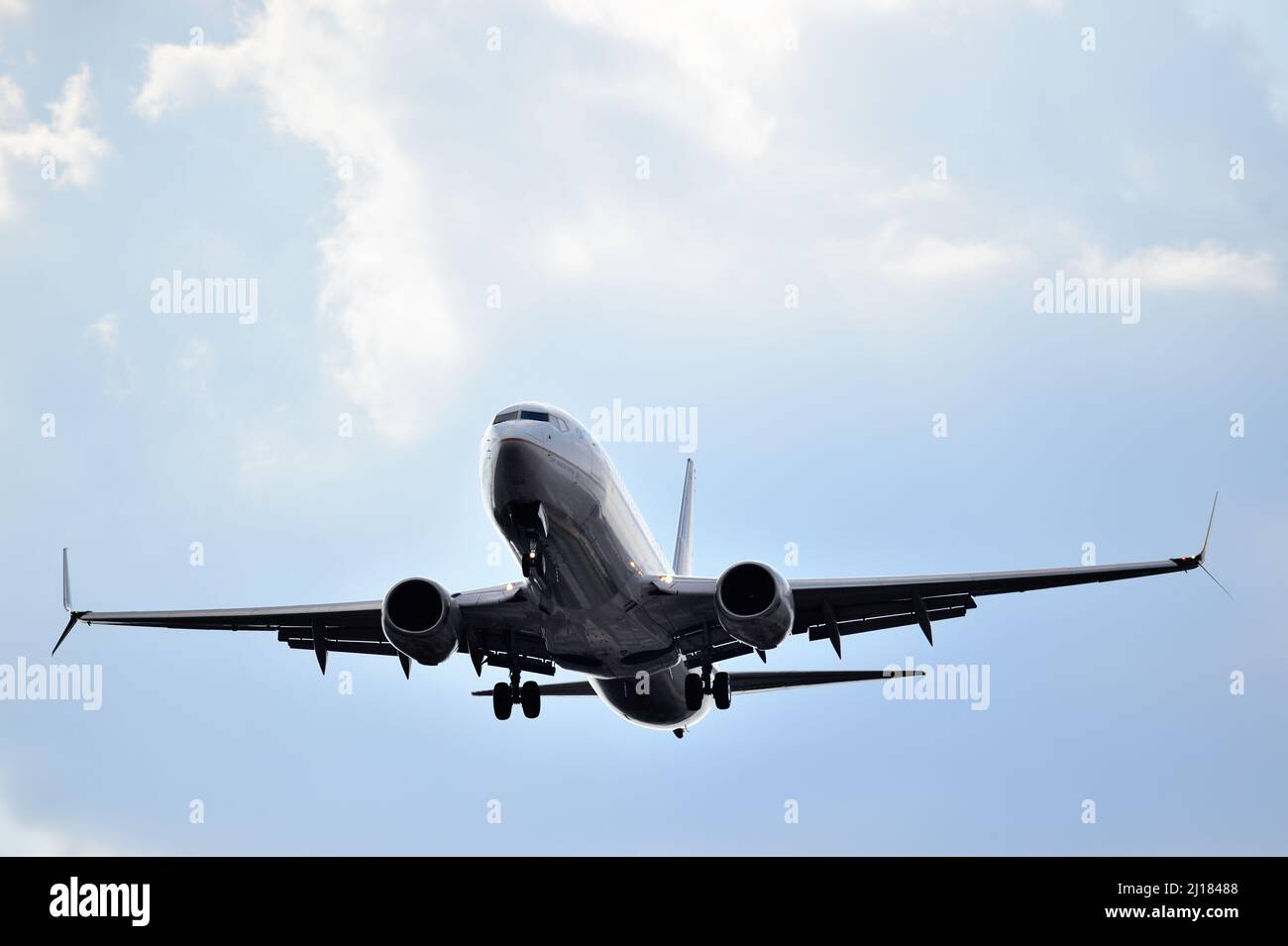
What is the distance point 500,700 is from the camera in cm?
3244

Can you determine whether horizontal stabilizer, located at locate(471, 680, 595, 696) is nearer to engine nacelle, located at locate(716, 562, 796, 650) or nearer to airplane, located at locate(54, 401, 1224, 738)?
airplane, located at locate(54, 401, 1224, 738)

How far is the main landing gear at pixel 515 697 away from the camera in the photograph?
32.4 meters

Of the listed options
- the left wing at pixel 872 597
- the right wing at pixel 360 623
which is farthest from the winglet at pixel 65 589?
the left wing at pixel 872 597

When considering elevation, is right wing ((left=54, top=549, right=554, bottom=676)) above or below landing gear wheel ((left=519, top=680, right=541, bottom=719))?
above

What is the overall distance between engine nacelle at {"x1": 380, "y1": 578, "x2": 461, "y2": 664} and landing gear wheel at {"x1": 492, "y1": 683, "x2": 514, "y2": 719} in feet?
10.4

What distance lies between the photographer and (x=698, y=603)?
97.6ft

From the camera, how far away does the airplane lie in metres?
27.1

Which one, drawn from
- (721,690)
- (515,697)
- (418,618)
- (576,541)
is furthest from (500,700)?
(576,541)

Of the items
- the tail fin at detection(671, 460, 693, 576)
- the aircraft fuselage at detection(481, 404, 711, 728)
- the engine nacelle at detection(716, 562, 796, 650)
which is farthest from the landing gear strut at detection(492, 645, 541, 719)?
the tail fin at detection(671, 460, 693, 576)
